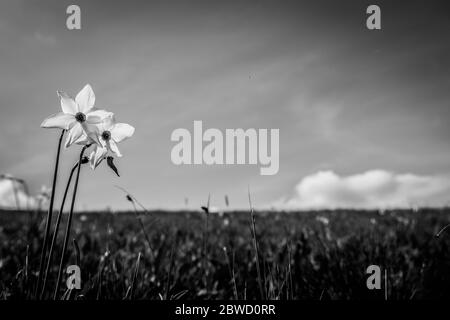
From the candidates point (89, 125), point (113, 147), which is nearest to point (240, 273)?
point (113, 147)

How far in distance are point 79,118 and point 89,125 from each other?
50mm

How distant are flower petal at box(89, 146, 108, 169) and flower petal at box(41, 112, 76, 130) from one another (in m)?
0.14

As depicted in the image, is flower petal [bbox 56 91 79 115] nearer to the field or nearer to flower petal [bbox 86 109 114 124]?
flower petal [bbox 86 109 114 124]

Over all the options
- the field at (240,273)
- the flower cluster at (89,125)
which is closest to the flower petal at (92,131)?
the flower cluster at (89,125)

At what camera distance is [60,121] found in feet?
4.46

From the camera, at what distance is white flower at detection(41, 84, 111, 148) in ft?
4.46

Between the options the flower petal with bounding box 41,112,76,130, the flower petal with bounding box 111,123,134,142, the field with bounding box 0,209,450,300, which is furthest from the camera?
the field with bounding box 0,209,450,300

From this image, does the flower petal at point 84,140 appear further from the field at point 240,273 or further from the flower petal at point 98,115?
the field at point 240,273

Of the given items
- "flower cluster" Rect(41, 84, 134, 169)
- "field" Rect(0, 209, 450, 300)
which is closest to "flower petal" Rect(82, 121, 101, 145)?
"flower cluster" Rect(41, 84, 134, 169)

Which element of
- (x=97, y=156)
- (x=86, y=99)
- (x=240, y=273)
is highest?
(x=86, y=99)

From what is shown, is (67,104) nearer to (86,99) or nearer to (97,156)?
(86,99)
